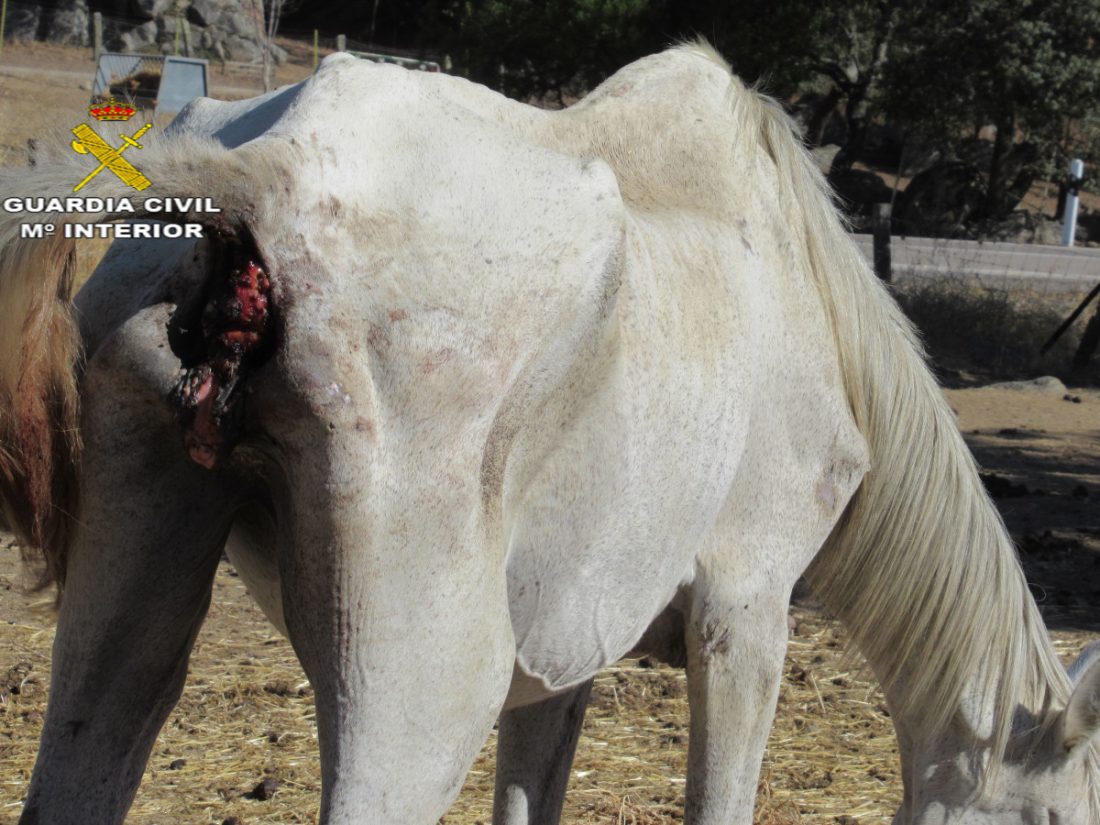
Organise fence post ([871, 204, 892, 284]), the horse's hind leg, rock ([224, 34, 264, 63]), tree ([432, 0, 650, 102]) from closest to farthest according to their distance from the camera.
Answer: the horse's hind leg < fence post ([871, 204, 892, 284]) < tree ([432, 0, 650, 102]) < rock ([224, 34, 264, 63])

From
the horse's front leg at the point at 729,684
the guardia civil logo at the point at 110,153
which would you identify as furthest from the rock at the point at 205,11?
the guardia civil logo at the point at 110,153

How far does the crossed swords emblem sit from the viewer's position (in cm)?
160

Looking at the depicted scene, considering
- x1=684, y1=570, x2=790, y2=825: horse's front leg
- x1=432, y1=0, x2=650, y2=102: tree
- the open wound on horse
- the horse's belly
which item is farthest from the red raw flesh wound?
x1=432, y1=0, x2=650, y2=102: tree

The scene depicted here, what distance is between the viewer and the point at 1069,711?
273cm

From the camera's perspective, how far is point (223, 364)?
1.61m

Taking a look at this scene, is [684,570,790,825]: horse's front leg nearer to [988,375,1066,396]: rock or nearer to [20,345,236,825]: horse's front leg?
[20,345,236,825]: horse's front leg

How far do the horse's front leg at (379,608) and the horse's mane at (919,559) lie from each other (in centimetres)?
133

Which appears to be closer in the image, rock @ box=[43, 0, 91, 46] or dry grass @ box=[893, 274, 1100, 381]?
dry grass @ box=[893, 274, 1100, 381]

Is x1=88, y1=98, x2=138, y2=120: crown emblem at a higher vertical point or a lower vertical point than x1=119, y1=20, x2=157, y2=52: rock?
lower

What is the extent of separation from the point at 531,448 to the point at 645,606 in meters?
0.50

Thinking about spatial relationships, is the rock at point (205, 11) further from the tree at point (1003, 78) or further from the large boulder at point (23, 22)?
the tree at point (1003, 78)

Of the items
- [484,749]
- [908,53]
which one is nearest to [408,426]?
[484,749]

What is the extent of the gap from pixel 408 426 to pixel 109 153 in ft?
1.83

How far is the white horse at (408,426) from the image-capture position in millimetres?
1618
